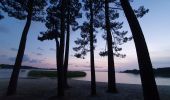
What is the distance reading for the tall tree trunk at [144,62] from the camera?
8758mm

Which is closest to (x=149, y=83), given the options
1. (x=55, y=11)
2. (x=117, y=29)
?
(x=117, y=29)

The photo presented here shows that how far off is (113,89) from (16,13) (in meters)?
10.9

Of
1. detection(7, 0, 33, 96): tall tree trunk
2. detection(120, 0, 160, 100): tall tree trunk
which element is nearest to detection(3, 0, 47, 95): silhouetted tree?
detection(7, 0, 33, 96): tall tree trunk

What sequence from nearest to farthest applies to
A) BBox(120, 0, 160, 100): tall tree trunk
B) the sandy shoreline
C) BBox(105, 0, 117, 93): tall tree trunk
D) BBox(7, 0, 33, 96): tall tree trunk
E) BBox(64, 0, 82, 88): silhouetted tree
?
BBox(120, 0, 160, 100): tall tree trunk
the sandy shoreline
BBox(7, 0, 33, 96): tall tree trunk
BBox(105, 0, 117, 93): tall tree trunk
BBox(64, 0, 82, 88): silhouetted tree

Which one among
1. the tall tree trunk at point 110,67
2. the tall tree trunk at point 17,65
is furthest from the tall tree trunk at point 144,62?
the tall tree trunk at point 17,65

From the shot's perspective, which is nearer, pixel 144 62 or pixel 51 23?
pixel 144 62

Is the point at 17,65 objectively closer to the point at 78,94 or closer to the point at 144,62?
the point at 78,94

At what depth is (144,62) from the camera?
9078 millimetres

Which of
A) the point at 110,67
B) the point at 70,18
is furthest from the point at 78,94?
the point at 70,18

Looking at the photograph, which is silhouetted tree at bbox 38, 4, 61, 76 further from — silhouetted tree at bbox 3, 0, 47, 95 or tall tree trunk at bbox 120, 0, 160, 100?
tall tree trunk at bbox 120, 0, 160, 100

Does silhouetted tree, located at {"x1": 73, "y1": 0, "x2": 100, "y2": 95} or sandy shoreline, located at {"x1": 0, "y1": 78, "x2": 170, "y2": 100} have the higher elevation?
silhouetted tree, located at {"x1": 73, "y1": 0, "x2": 100, "y2": 95}

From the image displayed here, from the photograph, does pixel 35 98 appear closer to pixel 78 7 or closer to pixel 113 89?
pixel 113 89

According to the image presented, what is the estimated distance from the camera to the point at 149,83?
8781 mm

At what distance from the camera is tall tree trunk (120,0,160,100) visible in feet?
28.7
